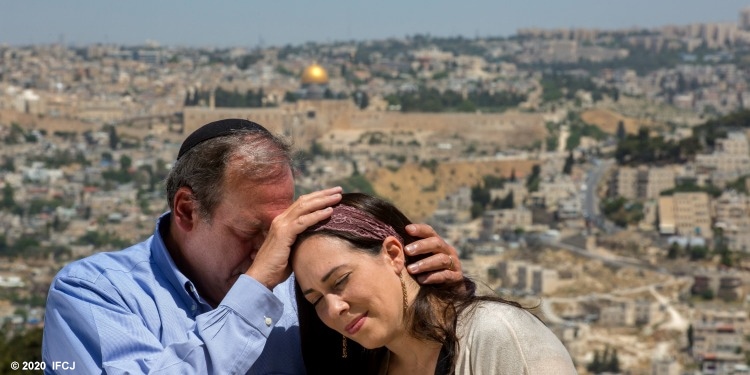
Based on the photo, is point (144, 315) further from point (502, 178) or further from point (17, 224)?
point (502, 178)

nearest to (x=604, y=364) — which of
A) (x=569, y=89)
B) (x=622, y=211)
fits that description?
(x=622, y=211)

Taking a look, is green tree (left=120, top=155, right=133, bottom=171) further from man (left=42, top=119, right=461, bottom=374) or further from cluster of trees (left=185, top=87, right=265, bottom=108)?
man (left=42, top=119, right=461, bottom=374)

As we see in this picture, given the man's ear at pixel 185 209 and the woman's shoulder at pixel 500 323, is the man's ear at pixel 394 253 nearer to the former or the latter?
the woman's shoulder at pixel 500 323

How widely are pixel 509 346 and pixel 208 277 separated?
1.66ft

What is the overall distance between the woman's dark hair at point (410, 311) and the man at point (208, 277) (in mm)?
20

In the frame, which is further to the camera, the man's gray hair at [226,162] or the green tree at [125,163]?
the green tree at [125,163]

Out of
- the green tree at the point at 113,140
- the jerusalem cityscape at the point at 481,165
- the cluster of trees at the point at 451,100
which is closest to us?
the jerusalem cityscape at the point at 481,165

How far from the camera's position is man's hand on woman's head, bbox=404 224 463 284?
84.5 inches

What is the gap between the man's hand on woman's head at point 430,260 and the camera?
7.04 ft

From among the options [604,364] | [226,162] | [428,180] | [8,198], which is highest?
[226,162]

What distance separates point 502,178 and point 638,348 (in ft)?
74.3

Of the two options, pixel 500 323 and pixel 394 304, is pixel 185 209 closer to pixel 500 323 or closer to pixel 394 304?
pixel 394 304

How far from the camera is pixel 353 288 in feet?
6.86

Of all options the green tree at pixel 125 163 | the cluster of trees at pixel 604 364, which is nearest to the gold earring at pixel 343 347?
the cluster of trees at pixel 604 364
